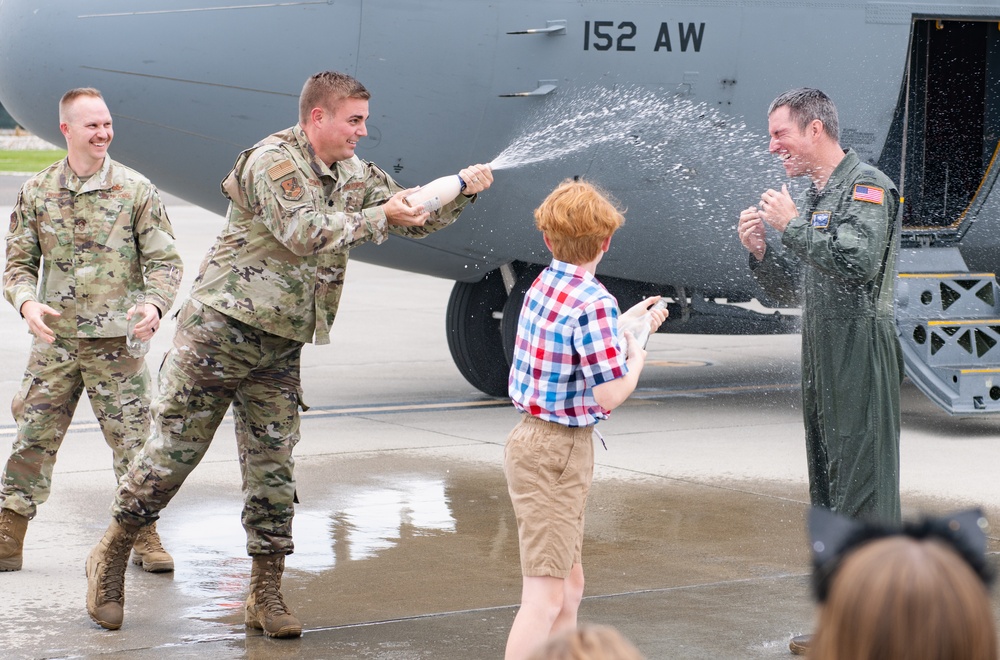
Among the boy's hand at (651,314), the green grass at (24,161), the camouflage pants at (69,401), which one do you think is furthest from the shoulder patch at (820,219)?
the green grass at (24,161)

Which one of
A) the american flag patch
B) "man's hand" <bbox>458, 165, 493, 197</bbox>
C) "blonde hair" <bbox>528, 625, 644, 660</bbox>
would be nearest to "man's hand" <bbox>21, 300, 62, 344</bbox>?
"man's hand" <bbox>458, 165, 493, 197</bbox>

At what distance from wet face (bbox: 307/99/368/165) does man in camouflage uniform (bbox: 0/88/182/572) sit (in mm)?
1087

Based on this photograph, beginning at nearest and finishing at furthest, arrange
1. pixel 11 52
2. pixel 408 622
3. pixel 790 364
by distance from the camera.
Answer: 1. pixel 408 622
2. pixel 11 52
3. pixel 790 364

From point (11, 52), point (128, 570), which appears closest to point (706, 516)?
point (128, 570)

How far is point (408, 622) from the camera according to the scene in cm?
484

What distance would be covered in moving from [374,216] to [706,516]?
2.75m

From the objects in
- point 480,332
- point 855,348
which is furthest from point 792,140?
point 480,332

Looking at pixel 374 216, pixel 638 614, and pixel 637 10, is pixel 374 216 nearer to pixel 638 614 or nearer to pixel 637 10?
pixel 638 614

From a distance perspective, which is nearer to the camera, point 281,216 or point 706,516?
point 281,216

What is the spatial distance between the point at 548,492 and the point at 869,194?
4.67 feet

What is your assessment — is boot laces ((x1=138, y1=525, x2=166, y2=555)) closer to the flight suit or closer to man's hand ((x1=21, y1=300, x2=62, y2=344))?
man's hand ((x1=21, y1=300, x2=62, y2=344))

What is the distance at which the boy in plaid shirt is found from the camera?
375cm

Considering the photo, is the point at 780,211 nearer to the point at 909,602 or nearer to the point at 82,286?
the point at 82,286

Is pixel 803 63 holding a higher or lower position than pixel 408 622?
higher
